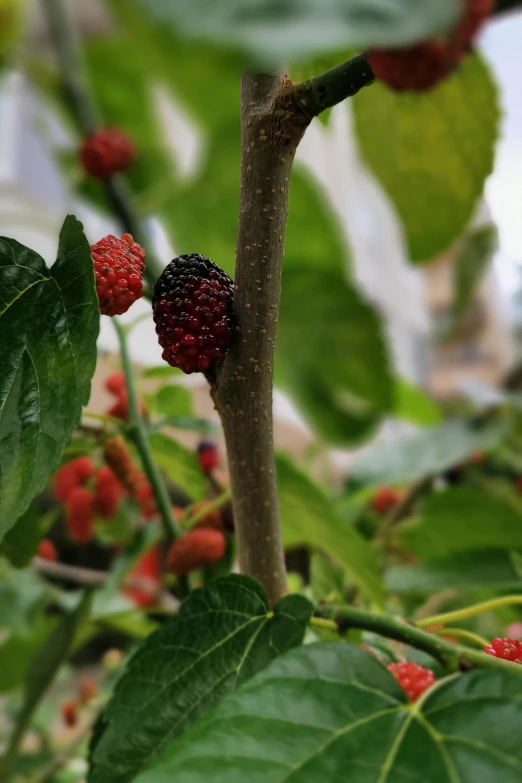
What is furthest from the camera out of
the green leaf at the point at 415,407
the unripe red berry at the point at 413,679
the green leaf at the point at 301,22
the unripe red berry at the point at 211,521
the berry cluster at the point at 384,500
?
the green leaf at the point at 415,407

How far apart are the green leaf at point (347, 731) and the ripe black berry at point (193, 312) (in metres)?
0.07

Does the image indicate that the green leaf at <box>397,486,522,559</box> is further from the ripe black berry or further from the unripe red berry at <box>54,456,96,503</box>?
the ripe black berry

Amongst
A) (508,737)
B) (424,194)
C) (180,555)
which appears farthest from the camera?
(424,194)

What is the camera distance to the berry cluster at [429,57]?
19 centimetres

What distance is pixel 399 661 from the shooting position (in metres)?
0.20

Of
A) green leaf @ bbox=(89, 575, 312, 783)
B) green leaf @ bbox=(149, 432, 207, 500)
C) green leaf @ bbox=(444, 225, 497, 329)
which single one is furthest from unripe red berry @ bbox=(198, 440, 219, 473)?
green leaf @ bbox=(444, 225, 497, 329)

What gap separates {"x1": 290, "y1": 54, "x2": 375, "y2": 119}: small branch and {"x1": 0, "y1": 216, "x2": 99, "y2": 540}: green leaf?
6 cm

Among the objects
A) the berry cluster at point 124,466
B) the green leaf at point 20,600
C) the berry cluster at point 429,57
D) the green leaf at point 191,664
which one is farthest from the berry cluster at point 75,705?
the berry cluster at point 429,57

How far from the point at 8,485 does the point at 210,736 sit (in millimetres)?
67

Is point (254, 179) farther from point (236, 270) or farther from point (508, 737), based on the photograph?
point (508, 737)

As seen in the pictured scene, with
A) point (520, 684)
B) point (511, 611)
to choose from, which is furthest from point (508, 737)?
point (511, 611)

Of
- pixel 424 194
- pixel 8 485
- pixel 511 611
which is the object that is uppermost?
pixel 424 194

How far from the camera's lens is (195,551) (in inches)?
9.9

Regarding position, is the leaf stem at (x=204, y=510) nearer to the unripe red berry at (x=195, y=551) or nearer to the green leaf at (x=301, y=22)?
the unripe red berry at (x=195, y=551)
